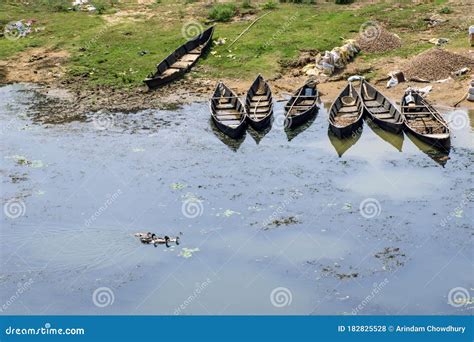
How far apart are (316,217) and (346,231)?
1104 mm

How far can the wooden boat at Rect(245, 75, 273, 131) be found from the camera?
26.4 m

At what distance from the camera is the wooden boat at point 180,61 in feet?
101

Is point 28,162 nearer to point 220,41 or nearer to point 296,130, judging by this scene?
point 296,130

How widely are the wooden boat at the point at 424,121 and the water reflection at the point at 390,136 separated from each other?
47 cm

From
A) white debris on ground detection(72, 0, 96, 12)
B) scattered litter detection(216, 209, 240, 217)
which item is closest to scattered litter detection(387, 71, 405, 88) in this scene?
scattered litter detection(216, 209, 240, 217)

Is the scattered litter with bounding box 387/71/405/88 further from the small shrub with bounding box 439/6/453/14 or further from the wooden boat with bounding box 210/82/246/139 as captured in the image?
the small shrub with bounding box 439/6/453/14

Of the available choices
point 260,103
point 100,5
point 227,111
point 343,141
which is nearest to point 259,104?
point 260,103

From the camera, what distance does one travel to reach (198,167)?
2398 cm

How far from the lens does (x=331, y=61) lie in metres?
30.6

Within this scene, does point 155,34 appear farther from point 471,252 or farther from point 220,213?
point 471,252

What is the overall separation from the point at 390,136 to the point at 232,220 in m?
7.72

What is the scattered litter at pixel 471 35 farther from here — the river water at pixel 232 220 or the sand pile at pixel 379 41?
the river water at pixel 232 220

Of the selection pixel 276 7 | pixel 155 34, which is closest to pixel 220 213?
pixel 155 34

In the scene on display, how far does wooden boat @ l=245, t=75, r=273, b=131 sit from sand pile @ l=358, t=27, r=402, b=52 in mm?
6013
